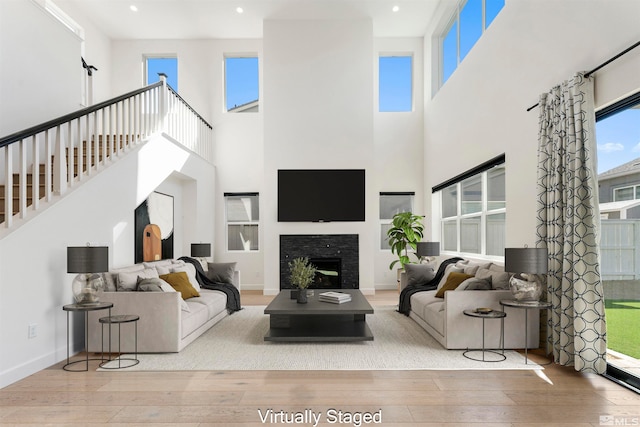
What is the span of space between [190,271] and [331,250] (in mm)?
3199

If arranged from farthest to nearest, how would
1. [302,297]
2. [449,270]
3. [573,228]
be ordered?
[449,270] → [302,297] → [573,228]

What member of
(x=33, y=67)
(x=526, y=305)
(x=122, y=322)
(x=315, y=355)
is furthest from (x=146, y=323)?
(x=33, y=67)

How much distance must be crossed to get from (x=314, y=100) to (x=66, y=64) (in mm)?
4386

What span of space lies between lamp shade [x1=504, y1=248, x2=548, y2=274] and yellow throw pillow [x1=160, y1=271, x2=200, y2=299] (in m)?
3.82

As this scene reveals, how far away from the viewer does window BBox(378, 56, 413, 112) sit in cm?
1003

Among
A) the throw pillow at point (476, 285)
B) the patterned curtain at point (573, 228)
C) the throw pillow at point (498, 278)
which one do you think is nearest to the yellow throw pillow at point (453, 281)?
the throw pillow at point (498, 278)

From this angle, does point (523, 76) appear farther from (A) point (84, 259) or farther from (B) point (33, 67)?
(B) point (33, 67)

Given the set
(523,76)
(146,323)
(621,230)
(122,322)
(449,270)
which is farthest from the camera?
(449,270)

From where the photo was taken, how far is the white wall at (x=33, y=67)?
5363 millimetres

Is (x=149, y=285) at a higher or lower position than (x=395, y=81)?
lower

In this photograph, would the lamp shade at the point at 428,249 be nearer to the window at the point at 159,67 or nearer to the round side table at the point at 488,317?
the round side table at the point at 488,317

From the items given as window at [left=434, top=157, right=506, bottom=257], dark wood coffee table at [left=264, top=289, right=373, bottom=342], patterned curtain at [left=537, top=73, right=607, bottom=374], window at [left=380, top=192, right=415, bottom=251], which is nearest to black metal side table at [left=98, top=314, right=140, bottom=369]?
dark wood coffee table at [left=264, top=289, right=373, bottom=342]

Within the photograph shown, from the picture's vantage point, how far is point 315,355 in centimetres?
442

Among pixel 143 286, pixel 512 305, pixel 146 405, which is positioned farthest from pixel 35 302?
pixel 512 305
